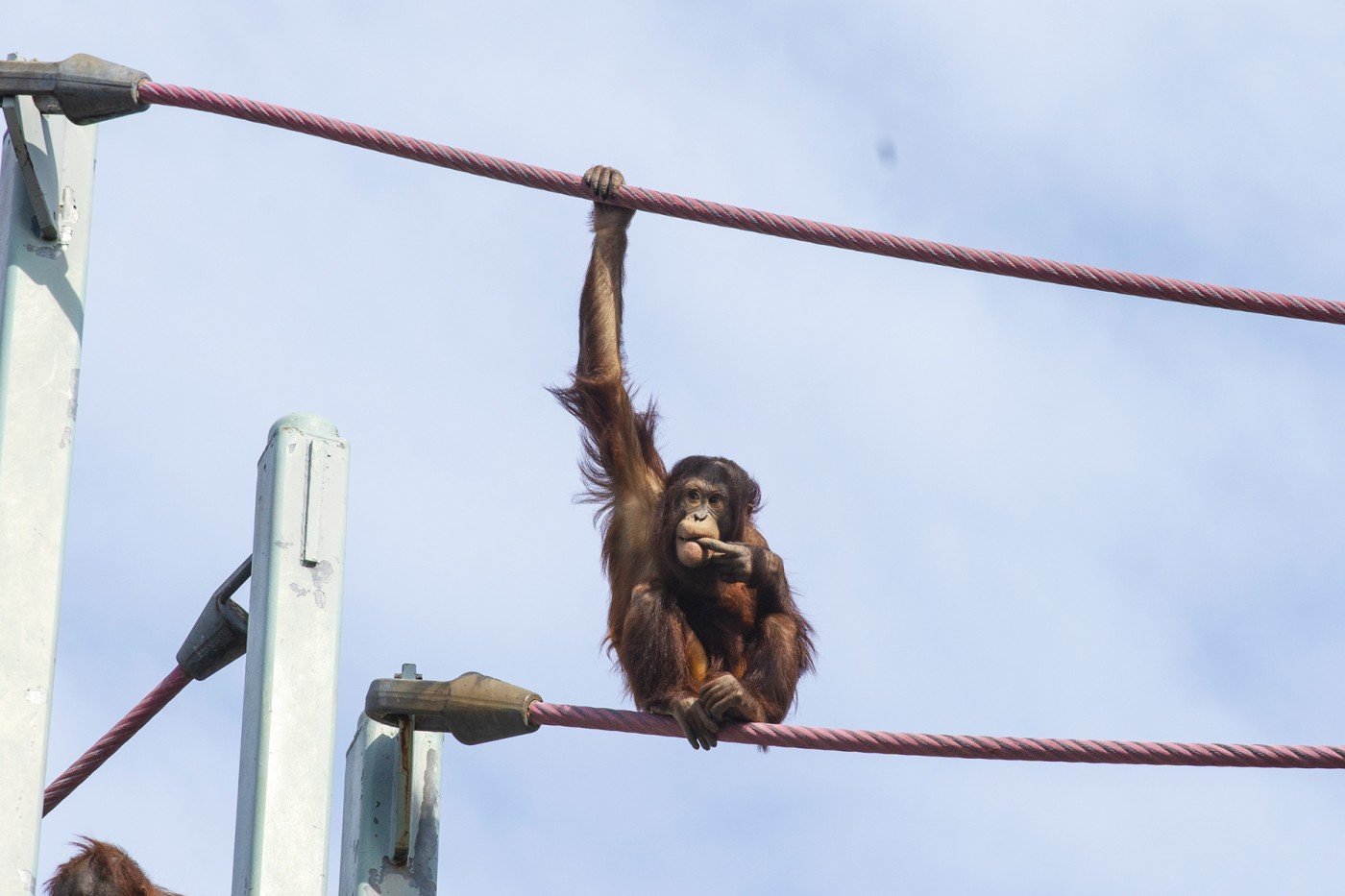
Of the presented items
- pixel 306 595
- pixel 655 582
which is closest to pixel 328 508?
pixel 306 595

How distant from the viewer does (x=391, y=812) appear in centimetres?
436

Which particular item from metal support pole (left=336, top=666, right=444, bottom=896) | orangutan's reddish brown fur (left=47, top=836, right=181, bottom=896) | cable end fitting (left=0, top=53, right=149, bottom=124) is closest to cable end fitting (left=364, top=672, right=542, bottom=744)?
metal support pole (left=336, top=666, right=444, bottom=896)

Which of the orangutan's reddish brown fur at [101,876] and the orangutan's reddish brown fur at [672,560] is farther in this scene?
the orangutan's reddish brown fur at [101,876]

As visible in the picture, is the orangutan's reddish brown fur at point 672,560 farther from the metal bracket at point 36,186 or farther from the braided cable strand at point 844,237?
the metal bracket at point 36,186

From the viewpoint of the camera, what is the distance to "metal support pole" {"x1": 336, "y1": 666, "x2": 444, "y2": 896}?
14.0 ft

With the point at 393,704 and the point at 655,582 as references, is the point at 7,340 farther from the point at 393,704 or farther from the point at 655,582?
the point at 655,582

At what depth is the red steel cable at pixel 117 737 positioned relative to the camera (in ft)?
16.2

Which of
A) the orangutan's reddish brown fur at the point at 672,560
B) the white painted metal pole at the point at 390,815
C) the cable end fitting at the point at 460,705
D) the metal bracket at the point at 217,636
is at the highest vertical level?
the orangutan's reddish brown fur at the point at 672,560

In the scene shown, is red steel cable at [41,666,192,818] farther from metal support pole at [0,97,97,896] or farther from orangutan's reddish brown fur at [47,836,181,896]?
orangutan's reddish brown fur at [47,836,181,896]

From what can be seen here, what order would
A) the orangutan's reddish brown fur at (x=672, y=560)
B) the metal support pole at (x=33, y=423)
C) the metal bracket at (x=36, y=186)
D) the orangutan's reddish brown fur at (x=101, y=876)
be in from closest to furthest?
the metal support pole at (x=33, y=423)
the metal bracket at (x=36, y=186)
the orangutan's reddish brown fur at (x=672, y=560)
the orangutan's reddish brown fur at (x=101, y=876)

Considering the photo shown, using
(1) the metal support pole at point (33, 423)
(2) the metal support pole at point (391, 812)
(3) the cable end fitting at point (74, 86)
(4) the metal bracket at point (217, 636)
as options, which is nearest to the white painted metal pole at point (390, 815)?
(2) the metal support pole at point (391, 812)

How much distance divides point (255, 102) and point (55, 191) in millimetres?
939

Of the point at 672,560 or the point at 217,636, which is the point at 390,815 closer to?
the point at 217,636

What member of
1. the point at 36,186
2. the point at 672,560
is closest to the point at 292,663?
the point at 36,186
